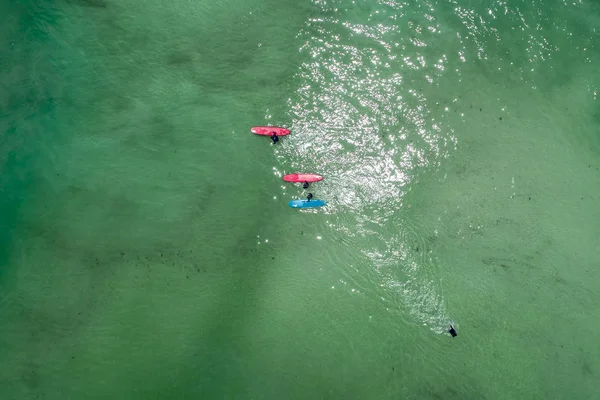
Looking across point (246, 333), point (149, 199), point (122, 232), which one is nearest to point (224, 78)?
point (149, 199)

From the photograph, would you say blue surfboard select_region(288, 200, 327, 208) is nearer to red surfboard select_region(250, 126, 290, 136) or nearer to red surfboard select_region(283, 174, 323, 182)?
red surfboard select_region(283, 174, 323, 182)

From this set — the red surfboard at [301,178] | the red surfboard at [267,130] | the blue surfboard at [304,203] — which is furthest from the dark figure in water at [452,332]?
the red surfboard at [267,130]

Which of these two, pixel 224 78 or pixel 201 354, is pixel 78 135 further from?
pixel 201 354

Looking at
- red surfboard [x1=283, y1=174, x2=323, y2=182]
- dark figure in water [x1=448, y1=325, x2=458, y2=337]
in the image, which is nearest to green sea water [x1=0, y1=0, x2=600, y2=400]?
dark figure in water [x1=448, y1=325, x2=458, y2=337]

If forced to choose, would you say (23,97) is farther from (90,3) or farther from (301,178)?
(301,178)

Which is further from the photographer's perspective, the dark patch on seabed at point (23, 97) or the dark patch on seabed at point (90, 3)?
the dark patch on seabed at point (90, 3)

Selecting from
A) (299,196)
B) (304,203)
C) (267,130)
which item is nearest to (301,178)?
(299,196)

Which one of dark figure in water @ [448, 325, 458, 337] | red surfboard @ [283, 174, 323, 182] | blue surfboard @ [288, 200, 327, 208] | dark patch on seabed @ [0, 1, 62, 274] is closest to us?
dark figure in water @ [448, 325, 458, 337]

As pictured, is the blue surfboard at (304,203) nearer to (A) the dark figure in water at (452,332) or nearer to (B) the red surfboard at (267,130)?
(B) the red surfboard at (267,130)
